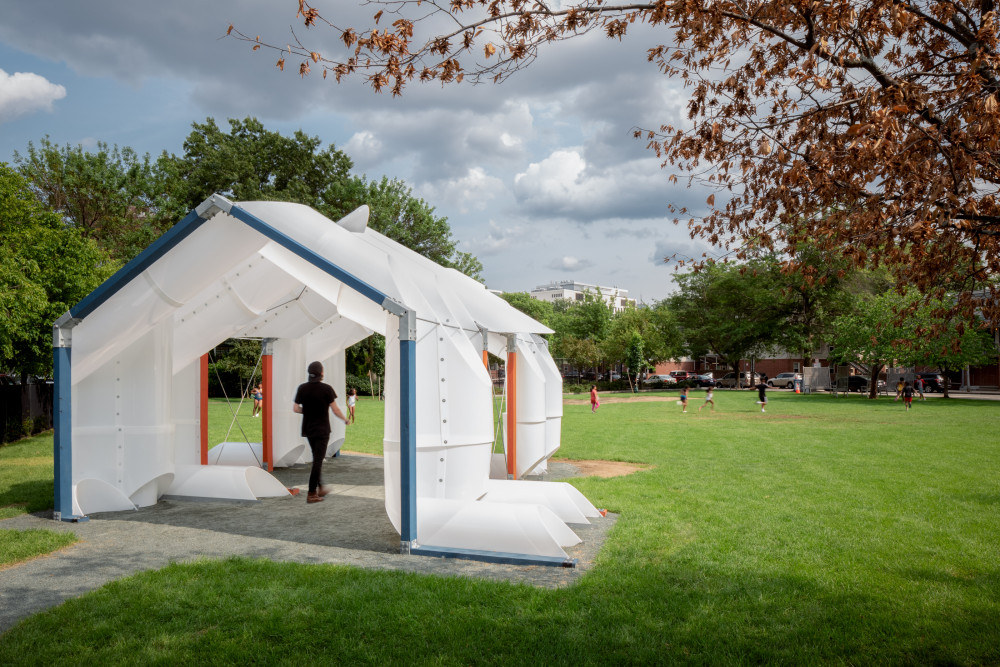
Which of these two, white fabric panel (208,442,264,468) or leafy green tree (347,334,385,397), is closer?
white fabric panel (208,442,264,468)

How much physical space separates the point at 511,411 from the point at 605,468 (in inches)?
104

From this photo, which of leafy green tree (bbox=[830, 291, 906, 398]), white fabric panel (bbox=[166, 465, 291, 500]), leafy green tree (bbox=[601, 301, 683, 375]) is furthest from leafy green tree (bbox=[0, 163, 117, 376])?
leafy green tree (bbox=[601, 301, 683, 375])

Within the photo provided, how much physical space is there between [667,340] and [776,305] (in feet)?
32.3

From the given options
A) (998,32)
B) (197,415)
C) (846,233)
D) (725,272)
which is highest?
(725,272)

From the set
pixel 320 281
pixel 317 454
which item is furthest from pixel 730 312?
pixel 320 281

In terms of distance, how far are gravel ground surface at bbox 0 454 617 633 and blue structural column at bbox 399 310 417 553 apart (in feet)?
1.11

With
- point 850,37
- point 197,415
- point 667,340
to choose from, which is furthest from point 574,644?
point 667,340

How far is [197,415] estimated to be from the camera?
1076 cm

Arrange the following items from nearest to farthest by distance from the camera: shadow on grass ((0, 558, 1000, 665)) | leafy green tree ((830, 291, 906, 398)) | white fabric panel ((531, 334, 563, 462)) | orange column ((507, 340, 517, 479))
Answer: shadow on grass ((0, 558, 1000, 665)) < orange column ((507, 340, 517, 479)) < white fabric panel ((531, 334, 563, 462)) < leafy green tree ((830, 291, 906, 398))

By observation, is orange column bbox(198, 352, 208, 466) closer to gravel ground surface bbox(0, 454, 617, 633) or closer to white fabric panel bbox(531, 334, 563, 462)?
gravel ground surface bbox(0, 454, 617, 633)

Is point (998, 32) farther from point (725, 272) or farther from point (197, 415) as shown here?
point (725, 272)

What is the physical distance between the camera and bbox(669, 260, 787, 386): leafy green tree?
166 ft

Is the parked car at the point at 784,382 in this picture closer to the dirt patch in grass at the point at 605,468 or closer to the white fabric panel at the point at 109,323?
the dirt patch in grass at the point at 605,468

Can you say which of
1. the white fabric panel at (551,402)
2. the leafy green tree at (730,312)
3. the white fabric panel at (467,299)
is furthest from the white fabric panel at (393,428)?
the leafy green tree at (730,312)
